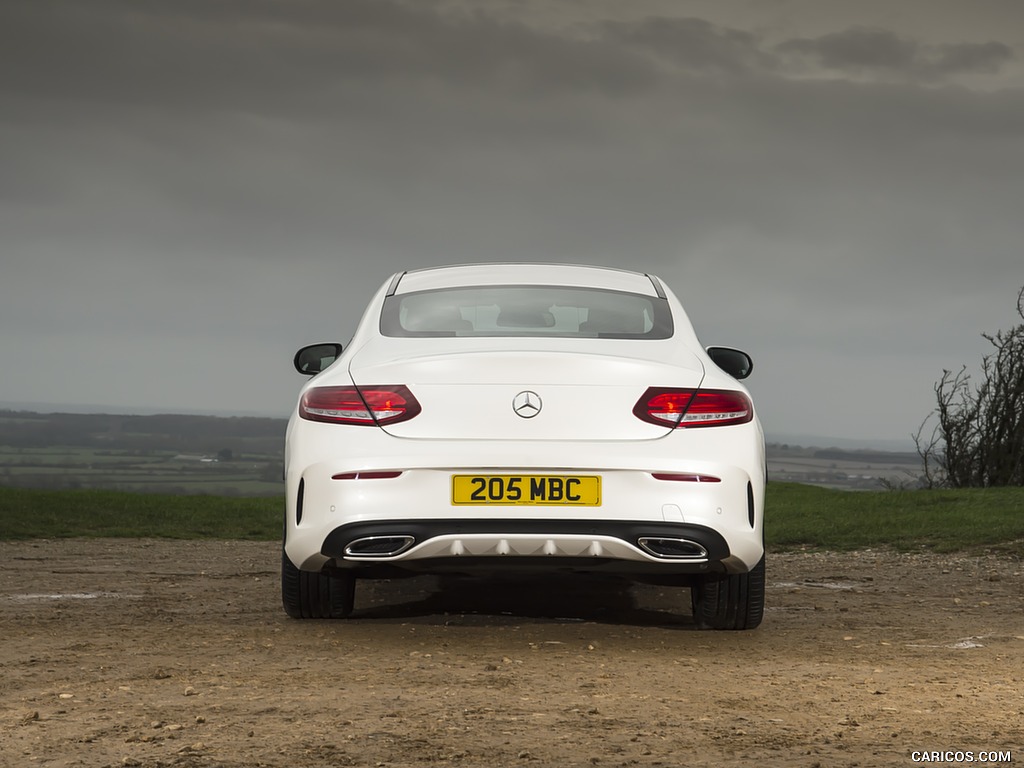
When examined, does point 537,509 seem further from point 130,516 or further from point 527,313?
point 130,516

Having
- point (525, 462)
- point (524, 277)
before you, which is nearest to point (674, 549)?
point (525, 462)

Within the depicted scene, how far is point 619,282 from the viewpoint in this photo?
6.96 metres

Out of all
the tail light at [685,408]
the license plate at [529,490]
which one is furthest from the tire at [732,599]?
the license plate at [529,490]

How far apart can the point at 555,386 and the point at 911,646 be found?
2148 mm

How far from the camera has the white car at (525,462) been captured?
5.54 meters

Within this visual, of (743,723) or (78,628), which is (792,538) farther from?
(743,723)

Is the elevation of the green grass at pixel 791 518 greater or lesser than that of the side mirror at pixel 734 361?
lesser

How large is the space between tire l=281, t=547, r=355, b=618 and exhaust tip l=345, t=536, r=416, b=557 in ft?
2.54

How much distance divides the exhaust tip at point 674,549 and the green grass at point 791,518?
294 inches

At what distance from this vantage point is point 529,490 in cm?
555

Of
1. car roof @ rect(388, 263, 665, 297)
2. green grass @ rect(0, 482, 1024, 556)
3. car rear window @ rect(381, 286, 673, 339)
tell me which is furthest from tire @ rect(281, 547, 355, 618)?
green grass @ rect(0, 482, 1024, 556)

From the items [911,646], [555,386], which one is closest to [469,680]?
[555,386]

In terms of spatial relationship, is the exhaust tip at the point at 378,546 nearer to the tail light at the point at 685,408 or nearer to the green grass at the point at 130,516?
the tail light at the point at 685,408

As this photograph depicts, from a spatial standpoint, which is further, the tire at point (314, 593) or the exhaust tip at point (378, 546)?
the tire at point (314, 593)
